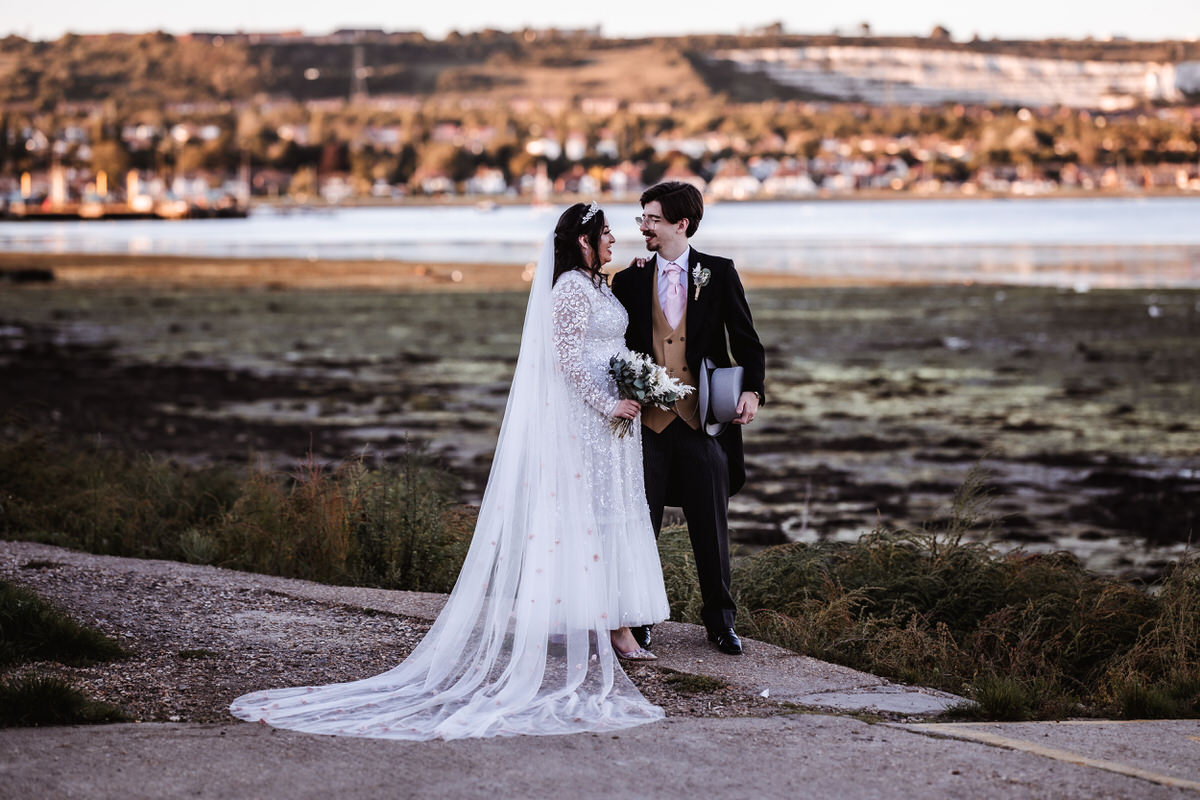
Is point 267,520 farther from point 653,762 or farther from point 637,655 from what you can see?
point 653,762

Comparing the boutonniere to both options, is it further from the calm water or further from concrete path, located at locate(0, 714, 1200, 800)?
the calm water

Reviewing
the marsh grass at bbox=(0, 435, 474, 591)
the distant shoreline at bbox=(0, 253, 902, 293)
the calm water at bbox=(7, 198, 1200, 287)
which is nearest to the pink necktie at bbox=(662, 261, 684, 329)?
the marsh grass at bbox=(0, 435, 474, 591)

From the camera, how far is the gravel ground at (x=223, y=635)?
20.2ft

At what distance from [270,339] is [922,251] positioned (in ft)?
146

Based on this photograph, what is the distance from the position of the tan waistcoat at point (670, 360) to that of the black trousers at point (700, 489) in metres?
0.06

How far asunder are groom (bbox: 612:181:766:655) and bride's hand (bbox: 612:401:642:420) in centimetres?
27

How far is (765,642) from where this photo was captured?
7.43m

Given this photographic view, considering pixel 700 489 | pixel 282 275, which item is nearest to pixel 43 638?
pixel 700 489

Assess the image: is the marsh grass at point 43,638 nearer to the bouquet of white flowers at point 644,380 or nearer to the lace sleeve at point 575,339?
the lace sleeve at point 575,339

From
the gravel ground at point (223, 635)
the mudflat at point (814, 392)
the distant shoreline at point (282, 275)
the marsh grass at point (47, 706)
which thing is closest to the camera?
the marsh grass at point (47, 706)

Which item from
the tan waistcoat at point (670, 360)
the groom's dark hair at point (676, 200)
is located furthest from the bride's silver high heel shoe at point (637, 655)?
the groom's dark hair at point (676, 200)

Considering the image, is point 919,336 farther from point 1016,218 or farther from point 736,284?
point 1016,218

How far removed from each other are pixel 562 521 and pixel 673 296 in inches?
47.3

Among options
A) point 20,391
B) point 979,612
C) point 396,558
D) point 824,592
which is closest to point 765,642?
point 824,592
